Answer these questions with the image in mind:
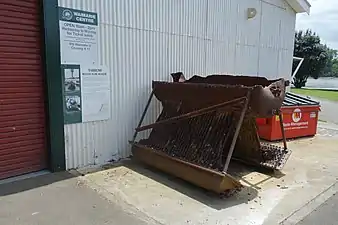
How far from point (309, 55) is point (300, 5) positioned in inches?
1040

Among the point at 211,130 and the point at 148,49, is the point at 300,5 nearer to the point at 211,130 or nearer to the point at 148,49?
the point at 148,49

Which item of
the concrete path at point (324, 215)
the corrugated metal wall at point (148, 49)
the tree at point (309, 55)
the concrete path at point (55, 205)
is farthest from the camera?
the tree at point (309, 55)

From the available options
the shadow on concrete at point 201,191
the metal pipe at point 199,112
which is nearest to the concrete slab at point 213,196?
the shadow on concrete at point 201,191

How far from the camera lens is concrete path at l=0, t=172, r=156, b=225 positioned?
3.62 metres

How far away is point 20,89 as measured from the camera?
15.7ft

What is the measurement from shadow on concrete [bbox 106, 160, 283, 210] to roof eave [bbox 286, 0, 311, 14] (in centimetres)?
762

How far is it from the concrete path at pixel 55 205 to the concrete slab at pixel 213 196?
23 centimetres

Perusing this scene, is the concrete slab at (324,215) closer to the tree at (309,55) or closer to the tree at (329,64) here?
the tree at (309,55)

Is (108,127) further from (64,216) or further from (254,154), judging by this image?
(254,154)

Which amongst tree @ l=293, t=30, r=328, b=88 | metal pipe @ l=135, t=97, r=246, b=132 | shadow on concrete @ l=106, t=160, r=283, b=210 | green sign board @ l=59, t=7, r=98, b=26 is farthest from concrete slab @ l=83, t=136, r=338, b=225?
tree @ l=293, t=30, r=328, b=88

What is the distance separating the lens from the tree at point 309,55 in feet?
112

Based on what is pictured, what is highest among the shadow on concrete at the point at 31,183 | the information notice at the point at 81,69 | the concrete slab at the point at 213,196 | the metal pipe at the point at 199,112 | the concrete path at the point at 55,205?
the information notice at the point at 81,69

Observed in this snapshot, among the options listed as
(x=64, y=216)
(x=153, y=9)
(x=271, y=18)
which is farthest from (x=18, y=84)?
(x=271, y=18)

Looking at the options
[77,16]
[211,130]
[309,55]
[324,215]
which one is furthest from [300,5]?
[309,55]
